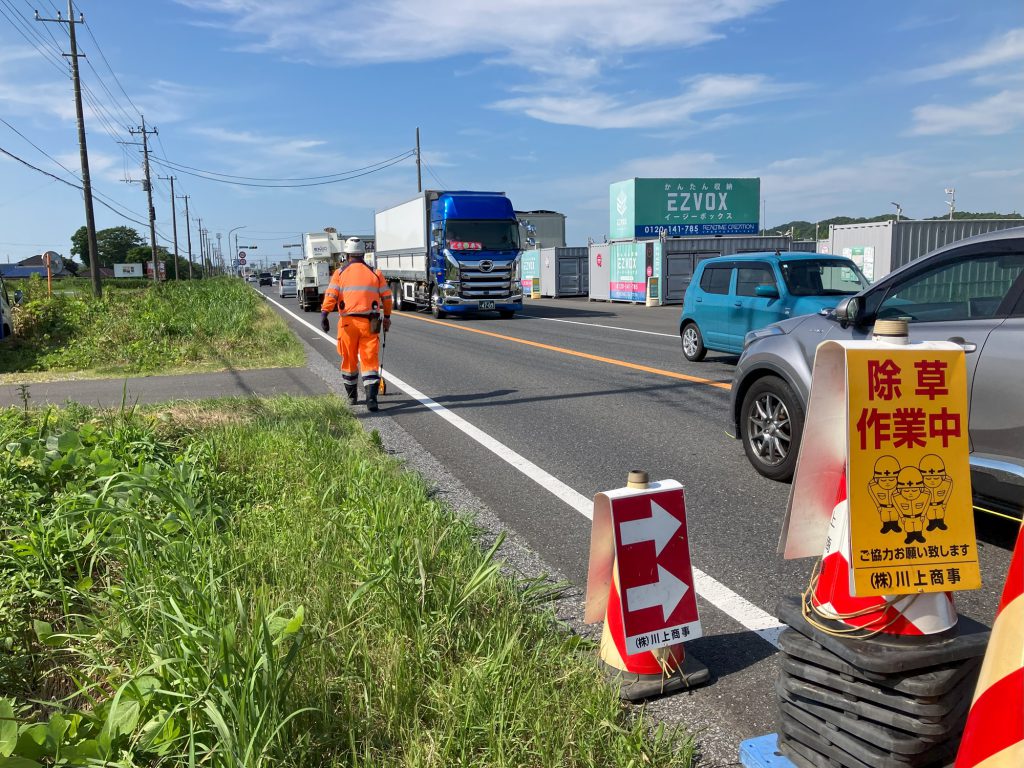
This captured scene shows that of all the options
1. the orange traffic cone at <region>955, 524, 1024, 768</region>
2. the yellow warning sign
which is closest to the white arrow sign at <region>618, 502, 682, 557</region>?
the yellow warning sign

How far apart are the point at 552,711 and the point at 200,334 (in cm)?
1517

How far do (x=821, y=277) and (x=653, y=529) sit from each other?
8951mm

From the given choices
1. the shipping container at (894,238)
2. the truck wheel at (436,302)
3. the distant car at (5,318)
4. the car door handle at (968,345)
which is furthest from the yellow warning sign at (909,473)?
the truck wheel at (436,302)

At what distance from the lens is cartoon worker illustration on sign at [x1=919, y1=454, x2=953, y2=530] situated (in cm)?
234

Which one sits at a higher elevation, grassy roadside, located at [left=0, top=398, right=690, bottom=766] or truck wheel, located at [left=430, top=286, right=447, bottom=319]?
truck wheel, located at [left=430, top=286, right=447, bottom=319]

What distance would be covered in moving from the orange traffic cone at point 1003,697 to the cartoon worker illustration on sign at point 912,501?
84 centimetres

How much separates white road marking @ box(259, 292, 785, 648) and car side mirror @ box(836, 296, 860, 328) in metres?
1.97

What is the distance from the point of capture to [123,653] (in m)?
A: 3.00

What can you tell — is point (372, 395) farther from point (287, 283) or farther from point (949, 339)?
point (287, 283)

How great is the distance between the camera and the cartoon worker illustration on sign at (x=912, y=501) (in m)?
2.31

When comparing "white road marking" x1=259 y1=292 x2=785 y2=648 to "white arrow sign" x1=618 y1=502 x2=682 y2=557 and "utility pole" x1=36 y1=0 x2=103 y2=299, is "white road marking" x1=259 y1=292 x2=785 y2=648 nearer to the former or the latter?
"white arrow sign" x1=618 y1=502 x2=682 y2=557

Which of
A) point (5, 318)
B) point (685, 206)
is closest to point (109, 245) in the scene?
point (685, 206)

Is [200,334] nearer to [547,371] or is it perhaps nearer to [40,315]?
[40,315]

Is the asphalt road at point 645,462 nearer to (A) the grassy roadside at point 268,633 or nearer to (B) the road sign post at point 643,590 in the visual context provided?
(B) the road sign post at point 643,590
